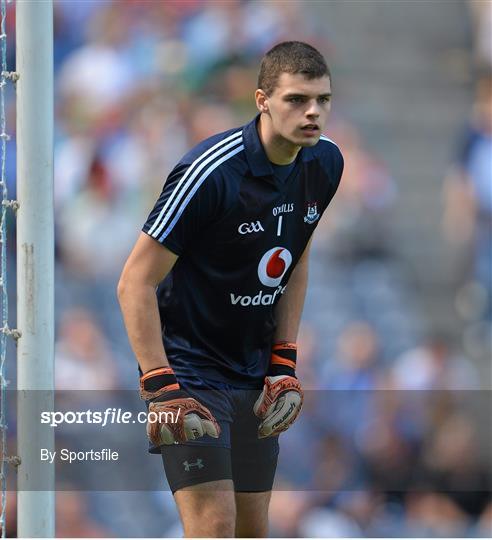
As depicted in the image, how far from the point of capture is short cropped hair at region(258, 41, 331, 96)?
312cm

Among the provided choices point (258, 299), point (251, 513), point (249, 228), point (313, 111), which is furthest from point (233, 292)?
point (251, 513)

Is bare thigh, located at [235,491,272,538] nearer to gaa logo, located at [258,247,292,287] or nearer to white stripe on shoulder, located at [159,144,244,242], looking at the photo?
gaa logo, located at [258,247,292,287]

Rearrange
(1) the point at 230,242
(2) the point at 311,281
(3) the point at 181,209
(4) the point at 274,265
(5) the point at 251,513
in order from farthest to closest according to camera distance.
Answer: (2) the point at 311,281 → (5) the point at 251,513 → (4) the point at 274,265 → (1) the point at 230,242 → (3) the point at 181,209

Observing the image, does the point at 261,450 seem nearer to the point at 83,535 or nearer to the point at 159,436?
the point at 159,436

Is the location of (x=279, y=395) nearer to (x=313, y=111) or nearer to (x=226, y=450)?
(x=226, y=450)

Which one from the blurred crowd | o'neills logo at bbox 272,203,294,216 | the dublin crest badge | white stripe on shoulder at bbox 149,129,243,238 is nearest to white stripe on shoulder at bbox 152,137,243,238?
white stripe on shoulder at bbox 149,129,243,238

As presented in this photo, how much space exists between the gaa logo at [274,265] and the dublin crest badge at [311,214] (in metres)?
0.12

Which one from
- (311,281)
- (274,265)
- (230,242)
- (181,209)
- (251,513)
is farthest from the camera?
(311,281)

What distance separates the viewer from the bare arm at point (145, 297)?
3.06 meters

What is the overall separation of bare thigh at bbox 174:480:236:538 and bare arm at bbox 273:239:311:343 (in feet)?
1.84

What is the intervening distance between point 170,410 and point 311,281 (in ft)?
10.4

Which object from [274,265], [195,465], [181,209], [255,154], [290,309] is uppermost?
[255,154]

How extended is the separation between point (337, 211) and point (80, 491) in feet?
6.85

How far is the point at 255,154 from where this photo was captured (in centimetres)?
321
